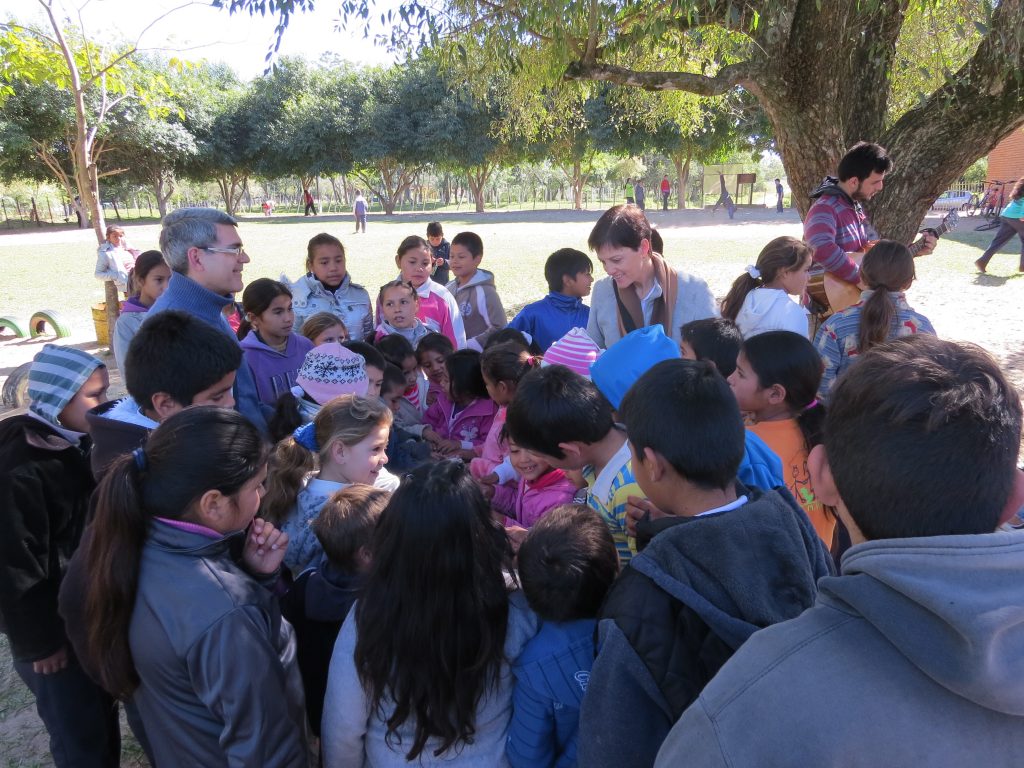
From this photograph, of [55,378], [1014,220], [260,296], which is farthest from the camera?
[1014,220]

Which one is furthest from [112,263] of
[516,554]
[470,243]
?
[516,554]

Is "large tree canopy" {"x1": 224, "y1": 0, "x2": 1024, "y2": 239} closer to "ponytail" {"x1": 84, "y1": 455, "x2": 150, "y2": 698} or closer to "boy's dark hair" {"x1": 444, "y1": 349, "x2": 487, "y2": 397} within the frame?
"boy's dark hair" {"x1": 444, "y1": 349, "x2": 487, "y2": 397}

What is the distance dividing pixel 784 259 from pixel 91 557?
3657mm

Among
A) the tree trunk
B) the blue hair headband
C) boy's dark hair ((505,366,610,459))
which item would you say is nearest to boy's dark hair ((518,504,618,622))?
boy's dark hair ((505,366,610,459))

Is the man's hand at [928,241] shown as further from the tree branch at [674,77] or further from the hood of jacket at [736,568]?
the hood of jacket at [736,568]

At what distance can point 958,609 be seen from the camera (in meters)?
0.70

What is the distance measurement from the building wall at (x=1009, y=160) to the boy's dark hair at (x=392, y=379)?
3009 centimetres

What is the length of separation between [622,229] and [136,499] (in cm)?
254

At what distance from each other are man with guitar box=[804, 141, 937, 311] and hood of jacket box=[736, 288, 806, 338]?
1028 millimetres

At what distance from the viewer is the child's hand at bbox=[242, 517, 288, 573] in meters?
1.83

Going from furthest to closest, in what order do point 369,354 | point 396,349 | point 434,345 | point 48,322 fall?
1. point 48,322
2. point 434,345
3. point 396,349
4. point 369,354

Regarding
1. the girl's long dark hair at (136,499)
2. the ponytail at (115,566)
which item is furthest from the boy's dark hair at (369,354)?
the ponytail at (115,566)

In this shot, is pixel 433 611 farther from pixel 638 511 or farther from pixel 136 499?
pixel 136 499

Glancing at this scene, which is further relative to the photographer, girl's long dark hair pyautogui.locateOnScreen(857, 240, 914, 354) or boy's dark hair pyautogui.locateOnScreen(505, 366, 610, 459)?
girl's long dark hair pyautogui.locateOnScreen(857, 240, 914, 354)
